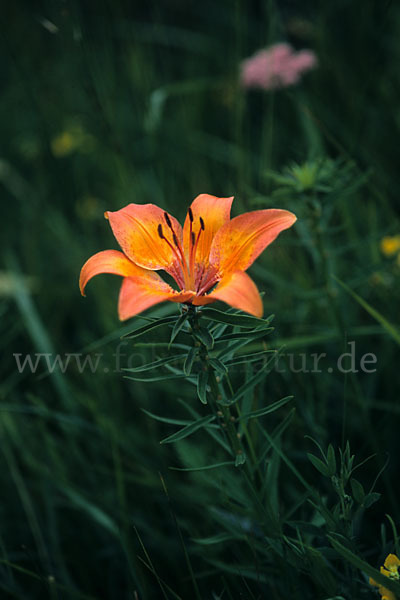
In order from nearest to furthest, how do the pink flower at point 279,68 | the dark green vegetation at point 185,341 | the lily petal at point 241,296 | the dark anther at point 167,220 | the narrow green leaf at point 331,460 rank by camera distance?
the lily petal at point 241,296 → the narrow green leaf at point 331,460 → the dark anther at point 167,220 → the dark green vegetation at point 185,341 → the pink flower at point 279,68

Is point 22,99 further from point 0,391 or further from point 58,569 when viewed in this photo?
point 58,569

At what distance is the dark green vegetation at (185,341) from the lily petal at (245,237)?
21 cm

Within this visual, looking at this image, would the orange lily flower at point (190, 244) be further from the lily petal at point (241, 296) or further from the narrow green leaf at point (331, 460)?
the narrow green leaf at point (331, 460)

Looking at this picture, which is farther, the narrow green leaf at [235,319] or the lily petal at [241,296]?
the narrow green leaf at [235,319]

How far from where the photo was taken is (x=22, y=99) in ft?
13.2

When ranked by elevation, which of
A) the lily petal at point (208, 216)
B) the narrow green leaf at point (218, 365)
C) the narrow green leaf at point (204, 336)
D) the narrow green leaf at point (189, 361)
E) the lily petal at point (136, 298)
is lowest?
the narrow green leaf at point (218, 365)

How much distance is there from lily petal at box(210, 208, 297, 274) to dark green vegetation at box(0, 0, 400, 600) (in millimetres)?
205

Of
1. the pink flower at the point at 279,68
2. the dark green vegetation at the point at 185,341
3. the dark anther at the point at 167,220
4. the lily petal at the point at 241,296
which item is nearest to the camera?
the lily petal at the point at 241,296

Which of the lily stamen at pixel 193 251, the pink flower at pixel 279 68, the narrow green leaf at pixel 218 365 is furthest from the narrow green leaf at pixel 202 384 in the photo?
the pink flower at pixel 279 68

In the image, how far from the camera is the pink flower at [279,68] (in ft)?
8.45

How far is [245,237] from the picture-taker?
1093 millimetres

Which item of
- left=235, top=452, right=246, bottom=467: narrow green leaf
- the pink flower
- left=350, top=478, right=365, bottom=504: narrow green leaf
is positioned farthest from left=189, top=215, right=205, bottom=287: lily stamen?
the pink flower

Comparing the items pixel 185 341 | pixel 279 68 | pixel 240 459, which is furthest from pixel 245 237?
pixel 279 68

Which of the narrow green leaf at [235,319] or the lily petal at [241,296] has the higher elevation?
the lily petal at [241,296]
